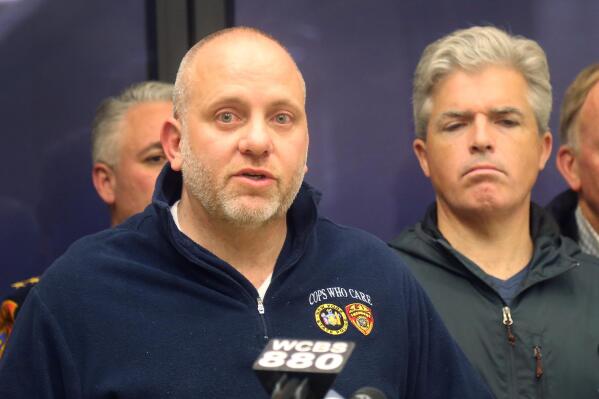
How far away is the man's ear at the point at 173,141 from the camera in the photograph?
2934 mm

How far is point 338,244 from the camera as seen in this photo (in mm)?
3020

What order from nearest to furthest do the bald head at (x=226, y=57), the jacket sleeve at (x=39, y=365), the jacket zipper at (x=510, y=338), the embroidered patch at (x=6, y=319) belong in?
the jacket sleeve at (x=39, y=365) → the bald head at (x=226, y=57) → the jacket zipper at (x=510, y=338) → the embroidered patch at (x=6, y=319)

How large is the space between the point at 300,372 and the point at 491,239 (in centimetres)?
178

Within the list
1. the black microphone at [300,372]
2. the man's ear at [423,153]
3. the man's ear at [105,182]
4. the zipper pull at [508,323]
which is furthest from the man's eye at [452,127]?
the black microphone at [300,372]

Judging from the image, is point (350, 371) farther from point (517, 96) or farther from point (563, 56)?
point (563, 56)

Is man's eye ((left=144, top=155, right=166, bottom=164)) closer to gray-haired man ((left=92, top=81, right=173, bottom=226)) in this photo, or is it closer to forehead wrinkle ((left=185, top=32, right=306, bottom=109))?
gray-haired man ((left=92, top=81, right=173, bottom=226))

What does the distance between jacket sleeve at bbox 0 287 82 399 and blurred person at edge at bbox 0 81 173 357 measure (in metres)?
1.53

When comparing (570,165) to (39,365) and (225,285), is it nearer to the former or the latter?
(225,285)

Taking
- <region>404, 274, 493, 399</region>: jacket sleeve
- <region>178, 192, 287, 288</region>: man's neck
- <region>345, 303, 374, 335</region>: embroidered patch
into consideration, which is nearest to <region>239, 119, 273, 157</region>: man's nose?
<region>178, 192, 287, 288</region>: man's neck

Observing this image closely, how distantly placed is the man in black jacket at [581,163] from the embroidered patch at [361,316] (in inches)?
55.2

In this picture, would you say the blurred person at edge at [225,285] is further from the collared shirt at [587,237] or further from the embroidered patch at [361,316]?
the collared shirt at [587,237]

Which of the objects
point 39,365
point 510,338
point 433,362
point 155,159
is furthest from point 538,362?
point 155,159

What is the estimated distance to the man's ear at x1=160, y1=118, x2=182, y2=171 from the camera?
2.93 metres

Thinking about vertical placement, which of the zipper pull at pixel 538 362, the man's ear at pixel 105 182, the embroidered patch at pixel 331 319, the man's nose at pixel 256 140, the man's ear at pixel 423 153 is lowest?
the zipper pull at pixel 538 362
